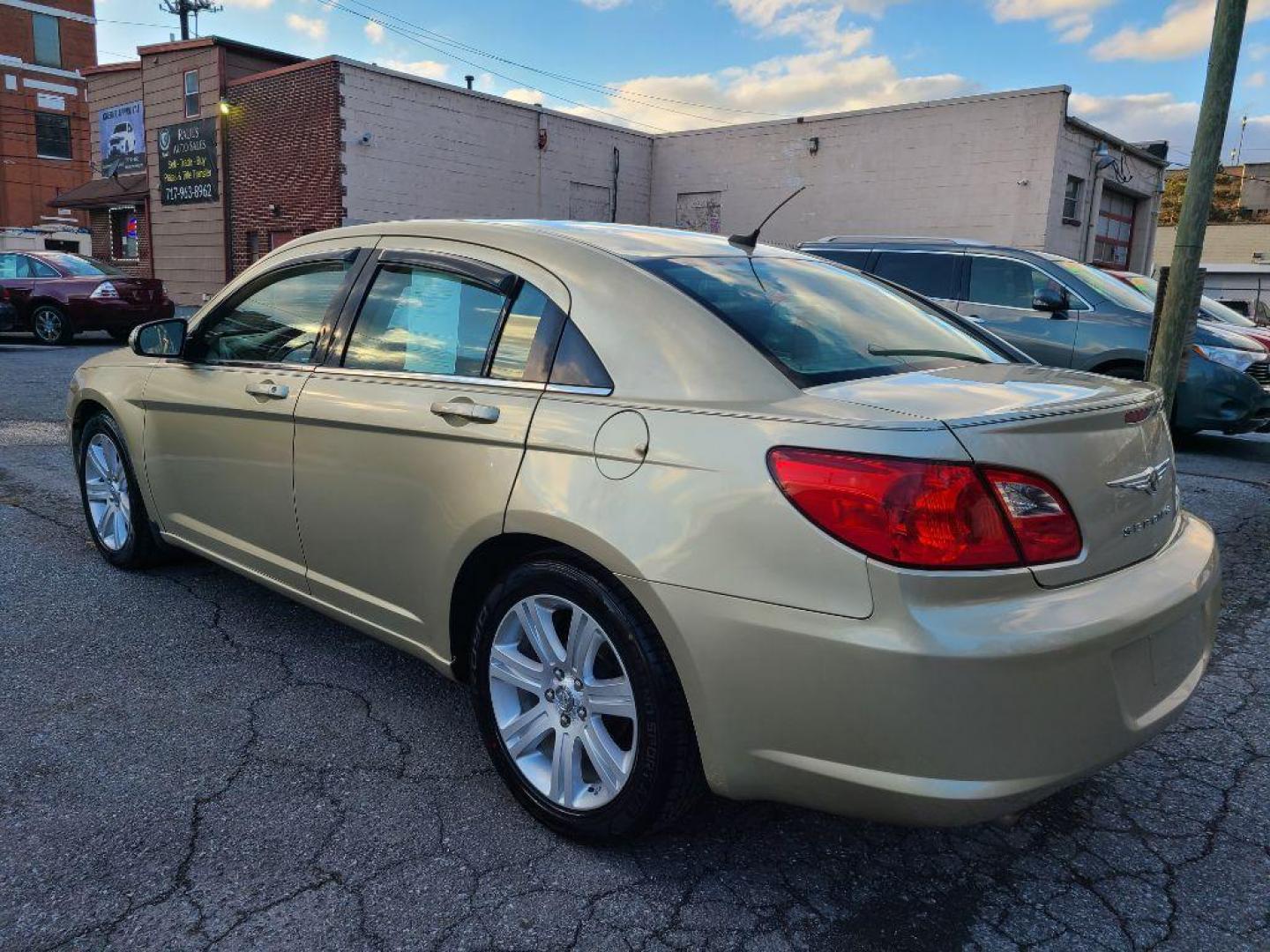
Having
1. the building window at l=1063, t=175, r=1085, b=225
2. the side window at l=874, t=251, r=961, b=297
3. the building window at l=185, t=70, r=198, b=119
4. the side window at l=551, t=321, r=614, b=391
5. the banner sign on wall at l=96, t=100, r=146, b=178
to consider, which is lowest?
the side window at l=551, t=321, r=614, b=391

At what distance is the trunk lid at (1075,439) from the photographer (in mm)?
1940

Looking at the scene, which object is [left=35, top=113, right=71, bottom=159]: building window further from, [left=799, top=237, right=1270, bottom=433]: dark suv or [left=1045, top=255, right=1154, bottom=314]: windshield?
[left=1045, top=255, right=1154, bottom=314]: windshield

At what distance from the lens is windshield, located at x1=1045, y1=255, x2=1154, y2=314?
817 cm

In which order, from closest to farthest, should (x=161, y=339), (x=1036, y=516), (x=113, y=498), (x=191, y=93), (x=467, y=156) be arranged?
1. (x=1036, y=516)
2. (x=161, y=339)
3. (x=113, y=498)
4. (x=467, y=156)
5. (x=191, y=93)

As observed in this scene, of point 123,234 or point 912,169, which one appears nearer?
point 912,169

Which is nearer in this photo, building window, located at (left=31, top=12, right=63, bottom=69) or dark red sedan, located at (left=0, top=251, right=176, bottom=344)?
dark red sedan, located at (left=0, top=251, right=176, bottom=344)

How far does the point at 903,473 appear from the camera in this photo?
1858 millimetres

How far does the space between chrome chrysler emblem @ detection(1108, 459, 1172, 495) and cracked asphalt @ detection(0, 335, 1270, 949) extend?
3.17ft

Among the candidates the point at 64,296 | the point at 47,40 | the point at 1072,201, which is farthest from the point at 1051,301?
the point at 47,40

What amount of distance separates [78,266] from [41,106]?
3707 centimetres

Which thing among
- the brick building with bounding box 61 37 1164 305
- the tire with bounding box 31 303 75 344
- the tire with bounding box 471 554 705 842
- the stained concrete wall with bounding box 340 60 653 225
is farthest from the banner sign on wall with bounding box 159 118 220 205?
the tire with bounding box 471 554 705 842

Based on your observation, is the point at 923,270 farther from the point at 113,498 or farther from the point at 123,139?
the point at 123,139

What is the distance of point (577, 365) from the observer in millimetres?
2420

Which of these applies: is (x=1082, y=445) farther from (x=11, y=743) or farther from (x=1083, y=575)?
(x=11, y=743)
